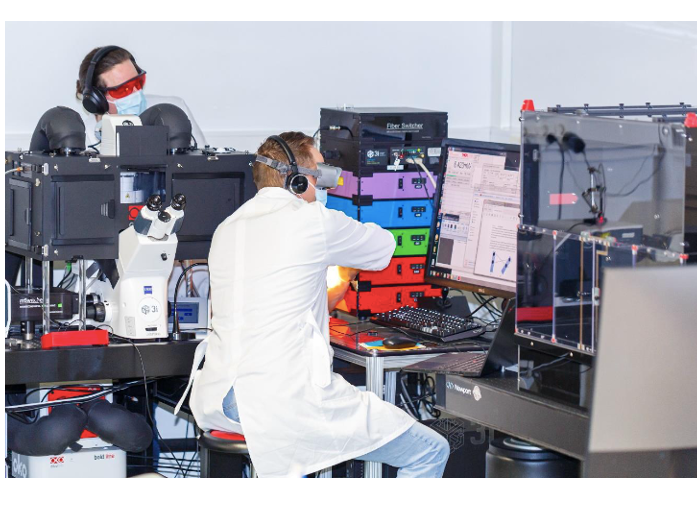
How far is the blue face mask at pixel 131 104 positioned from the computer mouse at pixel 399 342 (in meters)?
1.23

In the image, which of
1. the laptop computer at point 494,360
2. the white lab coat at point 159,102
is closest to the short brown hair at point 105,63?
the white lab coat at point 159,102

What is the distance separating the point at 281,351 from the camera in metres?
2.82

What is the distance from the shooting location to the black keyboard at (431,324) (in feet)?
10.9

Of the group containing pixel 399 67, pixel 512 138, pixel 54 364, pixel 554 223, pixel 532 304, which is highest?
pixel 399 67

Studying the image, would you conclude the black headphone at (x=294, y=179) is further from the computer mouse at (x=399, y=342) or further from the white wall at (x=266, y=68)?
the white wall at (x=266, y=68)

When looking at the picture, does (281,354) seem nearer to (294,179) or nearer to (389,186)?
(294,179)

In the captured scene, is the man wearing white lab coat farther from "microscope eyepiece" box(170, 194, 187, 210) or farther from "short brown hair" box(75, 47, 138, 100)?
"short brown hair" box(75, 47, 138, 100)

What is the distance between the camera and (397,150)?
11.8 feet

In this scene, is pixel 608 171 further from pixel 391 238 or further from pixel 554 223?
pixel 391 238

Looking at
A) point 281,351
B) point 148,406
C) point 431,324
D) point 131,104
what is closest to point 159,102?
point 131,104

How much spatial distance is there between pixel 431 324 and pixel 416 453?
551 millimetres
